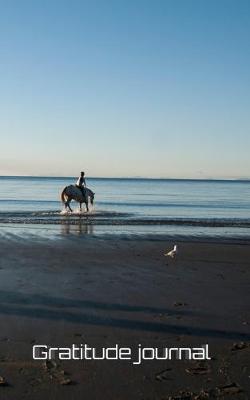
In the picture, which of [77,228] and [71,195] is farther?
[71,195]

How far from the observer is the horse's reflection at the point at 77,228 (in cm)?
1844

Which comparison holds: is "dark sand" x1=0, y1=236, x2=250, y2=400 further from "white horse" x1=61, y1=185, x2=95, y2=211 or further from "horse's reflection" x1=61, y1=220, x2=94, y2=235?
"white horse" x1=61, y1=185, x2=95, y2=211

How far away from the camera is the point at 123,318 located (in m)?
6.97

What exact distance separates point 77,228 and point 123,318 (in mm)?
13209

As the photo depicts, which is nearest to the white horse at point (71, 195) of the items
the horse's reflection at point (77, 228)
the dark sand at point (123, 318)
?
the horse's reflection at point (77, 228)

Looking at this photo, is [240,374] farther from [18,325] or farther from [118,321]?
[18,325]

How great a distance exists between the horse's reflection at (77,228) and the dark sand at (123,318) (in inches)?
209

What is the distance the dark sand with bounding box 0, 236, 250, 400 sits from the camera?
4.82 meters

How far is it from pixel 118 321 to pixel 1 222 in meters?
16.5

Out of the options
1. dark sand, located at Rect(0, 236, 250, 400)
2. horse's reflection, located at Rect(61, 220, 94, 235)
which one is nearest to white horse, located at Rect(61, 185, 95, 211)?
horse's reflection, located at Rect(61, 220, 94, 235)

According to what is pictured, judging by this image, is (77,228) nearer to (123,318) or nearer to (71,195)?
(71,195)

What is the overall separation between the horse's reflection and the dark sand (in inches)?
209

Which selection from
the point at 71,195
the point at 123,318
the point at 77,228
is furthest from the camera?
the point at 71,195

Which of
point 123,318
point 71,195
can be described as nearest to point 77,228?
point 71,195
